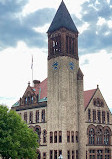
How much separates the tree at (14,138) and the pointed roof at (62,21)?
28312mm

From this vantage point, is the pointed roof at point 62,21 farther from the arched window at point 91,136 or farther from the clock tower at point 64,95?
the arched window at point 91,136

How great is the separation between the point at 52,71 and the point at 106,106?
1777cm

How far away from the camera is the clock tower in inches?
2783

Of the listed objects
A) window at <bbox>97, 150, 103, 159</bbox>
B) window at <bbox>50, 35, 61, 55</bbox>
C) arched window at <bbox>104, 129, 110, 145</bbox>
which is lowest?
window at <bbox>97, 150, 103, 159</bbox>

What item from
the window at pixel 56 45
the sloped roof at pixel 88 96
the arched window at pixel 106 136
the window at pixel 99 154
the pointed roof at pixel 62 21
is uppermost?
the pointed roof at pixel 62 21

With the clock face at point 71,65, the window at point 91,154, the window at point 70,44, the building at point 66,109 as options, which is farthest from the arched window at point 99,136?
the window at point 70,44

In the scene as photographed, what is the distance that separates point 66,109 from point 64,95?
10.6ft

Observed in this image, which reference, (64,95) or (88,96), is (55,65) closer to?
(64,95)

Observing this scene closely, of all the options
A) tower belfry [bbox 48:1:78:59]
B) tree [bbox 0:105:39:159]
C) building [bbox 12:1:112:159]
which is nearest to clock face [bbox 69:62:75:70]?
building [bbox 12:1:112:159]

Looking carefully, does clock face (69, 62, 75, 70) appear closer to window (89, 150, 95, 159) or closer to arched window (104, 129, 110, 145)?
arched window (104, 129, 110, 145)

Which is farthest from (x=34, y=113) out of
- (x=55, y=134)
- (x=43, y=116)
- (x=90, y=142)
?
(x=90, y=142)

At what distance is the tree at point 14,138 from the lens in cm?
5391

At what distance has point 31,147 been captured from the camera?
6125 centimetres

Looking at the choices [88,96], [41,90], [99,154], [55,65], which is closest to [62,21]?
[55,65]
